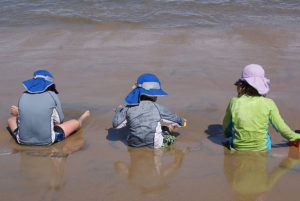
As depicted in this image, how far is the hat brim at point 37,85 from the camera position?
4.01 meters

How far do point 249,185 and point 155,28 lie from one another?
7008 millimetres

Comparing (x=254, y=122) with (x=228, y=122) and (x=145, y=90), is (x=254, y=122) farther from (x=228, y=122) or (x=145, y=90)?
(x=145, y=90)

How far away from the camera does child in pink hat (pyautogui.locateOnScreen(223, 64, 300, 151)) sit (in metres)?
3.66

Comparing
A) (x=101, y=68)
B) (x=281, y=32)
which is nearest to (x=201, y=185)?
(x=101, y=68)

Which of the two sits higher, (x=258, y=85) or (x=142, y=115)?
(x=258, y=85)

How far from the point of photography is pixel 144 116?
3838 millimetres

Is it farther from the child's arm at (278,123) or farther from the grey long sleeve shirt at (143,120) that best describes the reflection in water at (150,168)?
the child's arm at (278,123)

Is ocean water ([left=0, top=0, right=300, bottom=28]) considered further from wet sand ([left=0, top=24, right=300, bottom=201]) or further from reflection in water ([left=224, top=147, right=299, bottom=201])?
reflection in water ([left=224, top=147, right=299, bottom=201])

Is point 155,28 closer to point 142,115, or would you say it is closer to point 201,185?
point 142,115

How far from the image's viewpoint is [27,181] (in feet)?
10.4

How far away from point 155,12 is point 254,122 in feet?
26.7

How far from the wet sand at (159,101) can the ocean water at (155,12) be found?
0.77m

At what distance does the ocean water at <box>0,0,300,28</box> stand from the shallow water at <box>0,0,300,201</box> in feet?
0.32

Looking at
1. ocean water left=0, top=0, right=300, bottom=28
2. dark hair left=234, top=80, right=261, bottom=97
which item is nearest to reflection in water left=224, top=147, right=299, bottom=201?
dark hair left=234, top=80, right=261, bottom=97
